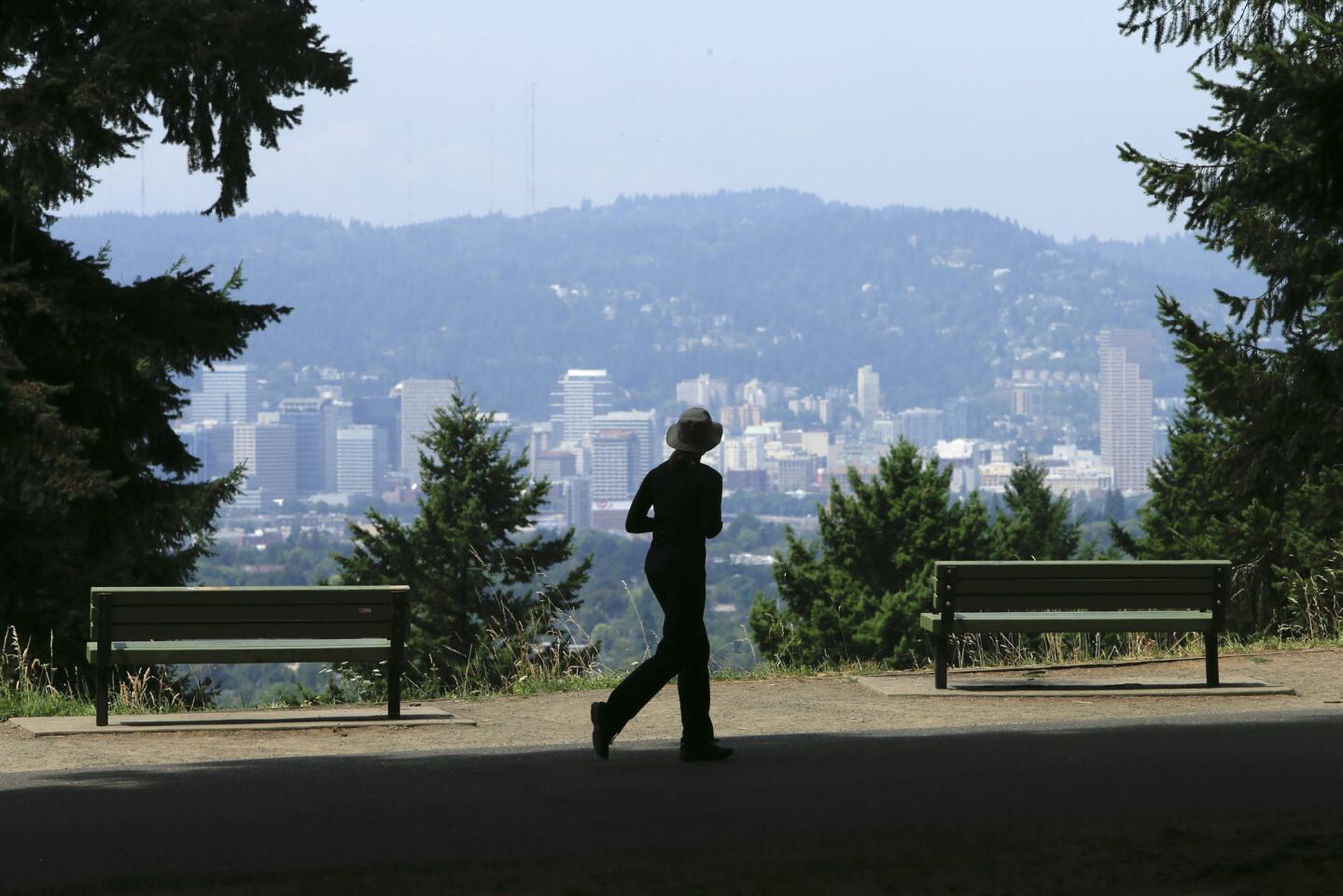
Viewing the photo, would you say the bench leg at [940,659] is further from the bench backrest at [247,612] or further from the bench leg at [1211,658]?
the bench backrest at [247,612]

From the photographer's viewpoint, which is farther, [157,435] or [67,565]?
[67,565]

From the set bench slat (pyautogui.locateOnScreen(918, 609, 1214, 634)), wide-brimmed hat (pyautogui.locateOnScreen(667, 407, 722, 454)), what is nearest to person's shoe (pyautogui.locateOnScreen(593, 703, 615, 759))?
wide-brimmed hat (pyautogui.locateOnScreen(667, 407, 722, 454))

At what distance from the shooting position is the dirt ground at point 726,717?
8.27 meters

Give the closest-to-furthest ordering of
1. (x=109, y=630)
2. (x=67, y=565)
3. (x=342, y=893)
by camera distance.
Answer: (x=342, y=893)
(x=109, y=630)
(x=67, y=565)

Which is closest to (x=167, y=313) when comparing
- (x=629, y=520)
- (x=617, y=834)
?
(x=629, y=520)

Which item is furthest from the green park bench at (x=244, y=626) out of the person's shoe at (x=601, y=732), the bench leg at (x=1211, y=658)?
the bench leg at (x=1211, y=658)

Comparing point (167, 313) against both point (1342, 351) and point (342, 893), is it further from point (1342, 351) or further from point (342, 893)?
point (342, 893)

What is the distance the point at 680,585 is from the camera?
24.6ft

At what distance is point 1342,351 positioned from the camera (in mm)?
15609

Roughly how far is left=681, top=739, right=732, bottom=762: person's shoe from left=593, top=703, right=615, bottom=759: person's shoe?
1.08ft

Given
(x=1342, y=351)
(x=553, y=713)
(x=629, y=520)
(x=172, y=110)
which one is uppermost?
(x=172, y=110)

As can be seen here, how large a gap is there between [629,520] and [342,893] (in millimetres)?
2944

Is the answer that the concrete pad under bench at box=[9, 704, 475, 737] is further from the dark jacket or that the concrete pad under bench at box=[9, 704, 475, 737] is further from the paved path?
the dark jacket

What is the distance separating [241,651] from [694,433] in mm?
2953
